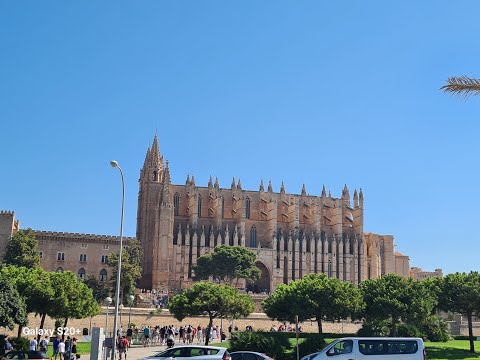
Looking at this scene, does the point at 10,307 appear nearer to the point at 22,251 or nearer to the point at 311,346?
the point at 311,346

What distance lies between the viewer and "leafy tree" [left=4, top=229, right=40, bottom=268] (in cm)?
6494

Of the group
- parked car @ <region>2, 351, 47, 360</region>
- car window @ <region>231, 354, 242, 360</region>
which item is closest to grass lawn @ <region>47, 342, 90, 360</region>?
parked car @ <region>2, 351, 47, 360</region>

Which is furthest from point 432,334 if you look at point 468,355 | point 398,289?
point 468,355

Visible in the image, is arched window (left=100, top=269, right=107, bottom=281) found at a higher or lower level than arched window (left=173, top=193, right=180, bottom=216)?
lower

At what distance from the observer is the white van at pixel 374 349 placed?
2061 centimetres

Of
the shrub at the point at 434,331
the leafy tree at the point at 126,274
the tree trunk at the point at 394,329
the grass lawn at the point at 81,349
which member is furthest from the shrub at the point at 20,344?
the leafy tree at the point at 126,274

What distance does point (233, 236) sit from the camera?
282 ft

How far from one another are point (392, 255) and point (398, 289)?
57149 millimetres

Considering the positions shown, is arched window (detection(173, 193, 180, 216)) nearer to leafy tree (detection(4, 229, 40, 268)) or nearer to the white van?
leafy tree (detection(4, 229, 40, 268))

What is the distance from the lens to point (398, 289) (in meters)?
41.4

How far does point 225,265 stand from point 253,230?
45.1 feet

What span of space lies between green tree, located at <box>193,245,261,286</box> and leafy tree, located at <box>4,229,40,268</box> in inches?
748

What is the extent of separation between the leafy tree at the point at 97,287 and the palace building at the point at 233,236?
14.9 feet

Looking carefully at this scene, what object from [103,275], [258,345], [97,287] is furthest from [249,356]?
[103,275]
